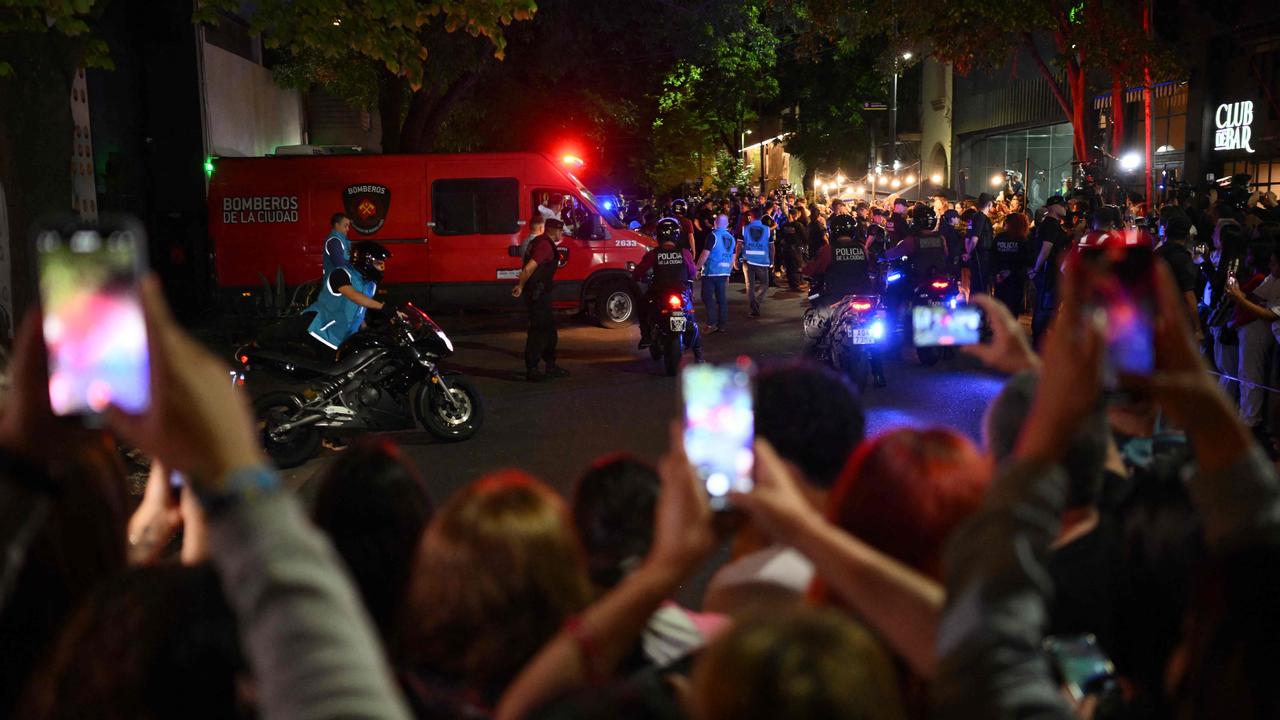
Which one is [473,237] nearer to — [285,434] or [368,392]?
[368,392]

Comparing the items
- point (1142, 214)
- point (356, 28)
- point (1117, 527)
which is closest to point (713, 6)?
point (1142, 214)

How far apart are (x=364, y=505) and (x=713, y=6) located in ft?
72.4

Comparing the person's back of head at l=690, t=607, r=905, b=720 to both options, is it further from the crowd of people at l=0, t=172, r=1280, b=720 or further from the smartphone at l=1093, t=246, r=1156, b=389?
the smartphone at l=1093, t=246, r=1156, b=389

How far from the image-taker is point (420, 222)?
58.7ft

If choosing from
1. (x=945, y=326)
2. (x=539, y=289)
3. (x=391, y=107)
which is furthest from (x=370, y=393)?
(x=391, y=107)

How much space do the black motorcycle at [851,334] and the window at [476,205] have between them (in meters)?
7.05

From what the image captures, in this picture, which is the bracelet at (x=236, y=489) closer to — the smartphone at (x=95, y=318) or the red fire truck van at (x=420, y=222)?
the smartphone at (x=95, y=318)

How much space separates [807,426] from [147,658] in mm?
1637

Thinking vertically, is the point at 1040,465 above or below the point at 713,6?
below

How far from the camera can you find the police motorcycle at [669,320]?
12.7m

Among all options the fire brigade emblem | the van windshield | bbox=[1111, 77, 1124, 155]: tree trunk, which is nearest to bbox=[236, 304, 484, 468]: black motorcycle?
the fire brigade emblem

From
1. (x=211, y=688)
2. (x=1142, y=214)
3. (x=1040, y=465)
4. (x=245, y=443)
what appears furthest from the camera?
(x=1142, y=214)

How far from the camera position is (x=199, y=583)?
70.0 inches

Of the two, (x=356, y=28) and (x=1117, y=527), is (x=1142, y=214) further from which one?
(x=1117, y=527)
